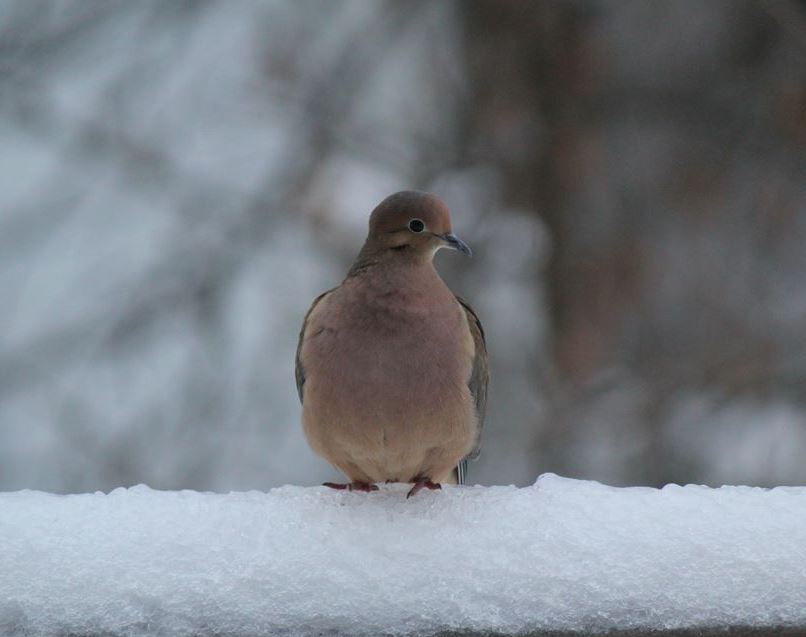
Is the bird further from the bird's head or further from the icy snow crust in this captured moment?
the icy snow crust

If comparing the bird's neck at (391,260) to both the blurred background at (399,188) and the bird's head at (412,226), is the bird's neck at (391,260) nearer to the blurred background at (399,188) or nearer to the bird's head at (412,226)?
the bird's head at (412,226)

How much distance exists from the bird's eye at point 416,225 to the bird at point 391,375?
4cm

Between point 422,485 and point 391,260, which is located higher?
point 391,260

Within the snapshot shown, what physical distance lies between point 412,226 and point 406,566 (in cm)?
154

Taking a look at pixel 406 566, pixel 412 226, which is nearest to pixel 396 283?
pixel 412 226

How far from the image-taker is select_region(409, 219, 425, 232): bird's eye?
3.29 m

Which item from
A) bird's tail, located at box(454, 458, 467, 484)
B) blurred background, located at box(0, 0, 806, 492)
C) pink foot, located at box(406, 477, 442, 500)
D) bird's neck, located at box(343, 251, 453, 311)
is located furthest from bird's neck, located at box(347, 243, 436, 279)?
blurred background, located at box(0, 0, 806, 492)

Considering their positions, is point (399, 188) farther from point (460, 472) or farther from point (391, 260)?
point (391, 260)

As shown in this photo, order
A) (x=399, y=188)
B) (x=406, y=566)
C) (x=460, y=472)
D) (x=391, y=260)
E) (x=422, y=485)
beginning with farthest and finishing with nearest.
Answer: (x=399, y=188) → (x=460, y=472) → (x=391, y=260) → (x=422, y=485) → (x=406, y=566)

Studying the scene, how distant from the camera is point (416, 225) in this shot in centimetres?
329

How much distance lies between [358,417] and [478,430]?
1.36 ft

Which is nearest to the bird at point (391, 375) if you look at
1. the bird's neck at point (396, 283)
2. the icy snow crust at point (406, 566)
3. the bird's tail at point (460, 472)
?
the bird's neck at point (396, 283)

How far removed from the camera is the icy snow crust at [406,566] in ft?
5.76

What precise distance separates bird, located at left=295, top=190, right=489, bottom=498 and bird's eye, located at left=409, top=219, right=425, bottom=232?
40 mm
